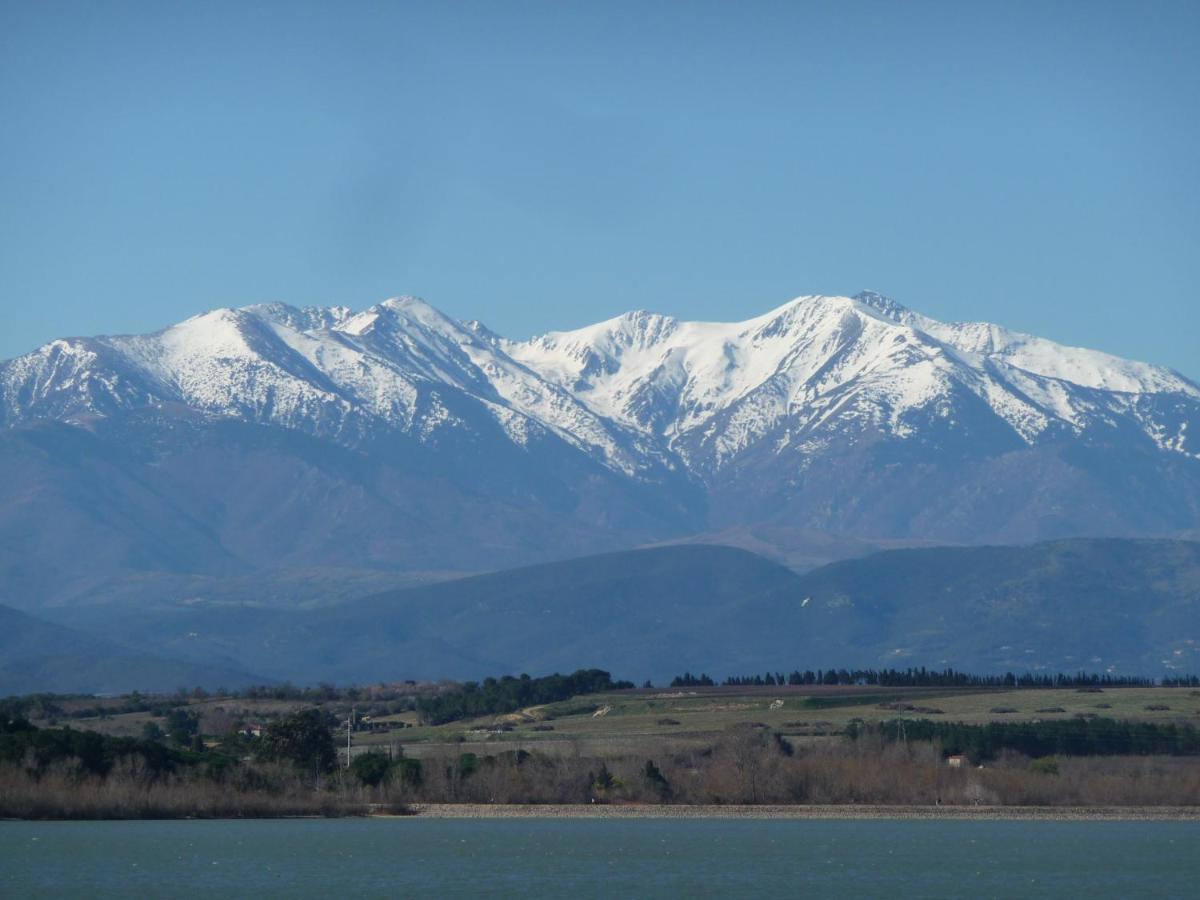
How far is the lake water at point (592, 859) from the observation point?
97312mm

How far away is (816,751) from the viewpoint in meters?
163

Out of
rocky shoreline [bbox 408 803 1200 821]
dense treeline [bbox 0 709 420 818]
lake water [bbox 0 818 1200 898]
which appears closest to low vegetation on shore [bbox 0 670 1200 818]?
dense treeline [bbox 0 709 420 818]

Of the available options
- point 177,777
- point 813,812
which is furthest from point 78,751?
point 813,812

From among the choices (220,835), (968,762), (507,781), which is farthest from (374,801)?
(968,762)

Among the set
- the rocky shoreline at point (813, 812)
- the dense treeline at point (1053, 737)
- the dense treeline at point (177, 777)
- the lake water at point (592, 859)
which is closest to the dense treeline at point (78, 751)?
the dense treeline at point (177, 777)

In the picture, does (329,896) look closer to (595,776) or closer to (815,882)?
(815,882)

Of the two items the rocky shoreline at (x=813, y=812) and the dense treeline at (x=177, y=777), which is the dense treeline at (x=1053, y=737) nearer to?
the rocky shoreline at (x=813, y=812)

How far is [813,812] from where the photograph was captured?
147750 mm

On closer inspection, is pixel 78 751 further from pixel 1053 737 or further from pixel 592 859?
pixel 1053 737

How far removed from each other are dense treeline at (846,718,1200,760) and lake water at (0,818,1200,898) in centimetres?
2371

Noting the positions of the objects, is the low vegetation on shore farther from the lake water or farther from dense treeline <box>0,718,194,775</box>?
the lake water

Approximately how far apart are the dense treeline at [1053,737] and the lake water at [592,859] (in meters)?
23.7

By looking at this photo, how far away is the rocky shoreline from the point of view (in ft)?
482

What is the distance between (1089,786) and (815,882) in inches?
2217
